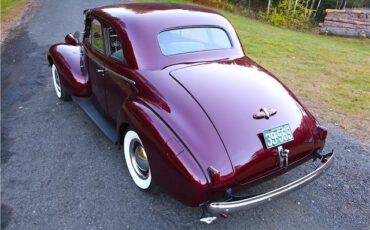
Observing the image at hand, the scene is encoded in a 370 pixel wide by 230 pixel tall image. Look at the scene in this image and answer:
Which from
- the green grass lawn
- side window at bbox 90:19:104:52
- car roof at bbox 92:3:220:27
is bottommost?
the green grass lawn

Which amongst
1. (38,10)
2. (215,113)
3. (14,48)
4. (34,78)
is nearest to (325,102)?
(215,113)

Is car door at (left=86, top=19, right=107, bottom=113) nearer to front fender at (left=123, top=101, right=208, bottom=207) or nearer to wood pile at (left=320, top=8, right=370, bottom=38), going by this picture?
front fender at (left=123, top=101, right=208, bottom=207)

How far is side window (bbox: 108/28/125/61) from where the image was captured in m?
3.55

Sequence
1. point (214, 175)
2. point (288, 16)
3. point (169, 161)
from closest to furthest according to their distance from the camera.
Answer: point (214, 175) → point (169, 161) → point (288, 16)

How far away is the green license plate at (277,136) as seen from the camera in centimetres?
277

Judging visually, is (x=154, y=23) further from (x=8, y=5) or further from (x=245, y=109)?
(x=8, y=5)

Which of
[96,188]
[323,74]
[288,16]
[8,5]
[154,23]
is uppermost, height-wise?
[154,23]

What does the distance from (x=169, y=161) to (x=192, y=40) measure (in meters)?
1.62

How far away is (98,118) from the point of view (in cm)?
410

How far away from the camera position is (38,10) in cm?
1184

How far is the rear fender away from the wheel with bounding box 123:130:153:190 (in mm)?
1304

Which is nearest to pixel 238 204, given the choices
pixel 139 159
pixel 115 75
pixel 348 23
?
pixel 139 159

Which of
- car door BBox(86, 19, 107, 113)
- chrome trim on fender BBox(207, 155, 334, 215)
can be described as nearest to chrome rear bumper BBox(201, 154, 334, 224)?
chrome trim on fender BBox(207, 155, 334, 215)

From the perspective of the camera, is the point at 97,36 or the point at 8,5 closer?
the point at 97,36
